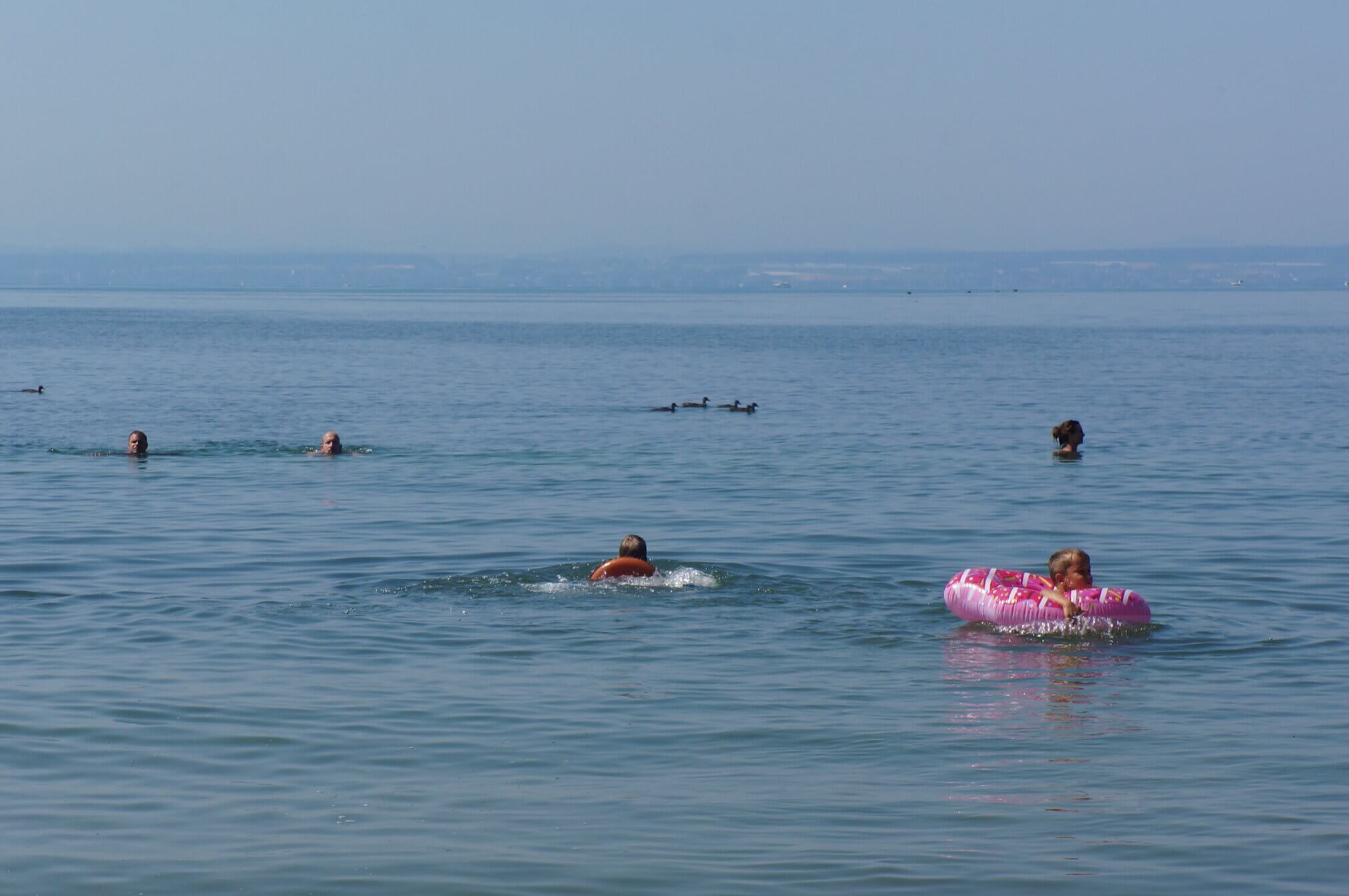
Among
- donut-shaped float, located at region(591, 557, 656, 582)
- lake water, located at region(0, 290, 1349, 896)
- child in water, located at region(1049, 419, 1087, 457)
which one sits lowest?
lake water, located at region(0, 290, 1349, 896)

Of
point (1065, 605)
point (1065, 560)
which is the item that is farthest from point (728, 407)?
point (1065, 605)

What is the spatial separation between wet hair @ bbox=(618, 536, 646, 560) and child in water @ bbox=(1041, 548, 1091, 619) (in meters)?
4.38

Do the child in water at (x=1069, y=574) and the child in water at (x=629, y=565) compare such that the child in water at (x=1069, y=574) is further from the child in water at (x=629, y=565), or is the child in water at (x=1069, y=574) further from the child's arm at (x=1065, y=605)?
the child in water at (x=629, y=565)

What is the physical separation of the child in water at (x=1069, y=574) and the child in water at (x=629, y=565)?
428cm

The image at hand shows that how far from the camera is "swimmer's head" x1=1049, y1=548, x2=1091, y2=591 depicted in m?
15.2

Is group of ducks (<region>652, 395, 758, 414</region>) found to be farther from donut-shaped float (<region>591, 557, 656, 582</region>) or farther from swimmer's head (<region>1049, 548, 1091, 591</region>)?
swimmer's head (<region>1049, 548, 1091, 591</region>)

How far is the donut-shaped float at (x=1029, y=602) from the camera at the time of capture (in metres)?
15.0

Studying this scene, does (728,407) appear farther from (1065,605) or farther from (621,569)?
(1065,605)

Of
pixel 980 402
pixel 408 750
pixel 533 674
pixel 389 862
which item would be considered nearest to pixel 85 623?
pixel 533 674

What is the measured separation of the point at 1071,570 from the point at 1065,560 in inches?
4.8

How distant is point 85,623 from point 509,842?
7.60 meters

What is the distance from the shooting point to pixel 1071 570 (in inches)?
598

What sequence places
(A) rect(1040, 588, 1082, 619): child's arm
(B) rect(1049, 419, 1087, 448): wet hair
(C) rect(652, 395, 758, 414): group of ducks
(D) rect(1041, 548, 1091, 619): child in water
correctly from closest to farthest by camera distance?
(A) rect(1040, 588, 1082, 619): child's arm < (D) rect(1041, 548, 1091, 619): child in water < (B) rect(1049, 419, 1087, 448): wet hair < (C) rect(652, 395, 758, 414): group of ducks

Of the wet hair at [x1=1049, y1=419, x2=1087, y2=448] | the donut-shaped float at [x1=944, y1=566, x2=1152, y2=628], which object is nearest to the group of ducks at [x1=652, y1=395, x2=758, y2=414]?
Answer: the wet hair at [x1=1049, y1=419, x2=1087, y2=448]
